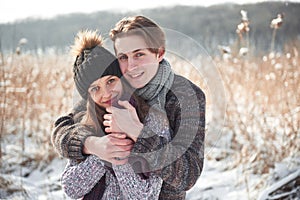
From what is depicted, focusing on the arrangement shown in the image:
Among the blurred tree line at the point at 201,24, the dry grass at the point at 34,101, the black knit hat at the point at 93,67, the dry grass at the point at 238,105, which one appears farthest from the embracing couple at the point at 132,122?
the blurred tree line at the point at 201,24

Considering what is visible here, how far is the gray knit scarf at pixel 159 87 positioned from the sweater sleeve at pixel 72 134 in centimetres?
18

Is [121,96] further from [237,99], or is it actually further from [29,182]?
[237,99]

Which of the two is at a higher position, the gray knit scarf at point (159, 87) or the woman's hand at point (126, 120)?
the gray knit scarf at point (159, 87)

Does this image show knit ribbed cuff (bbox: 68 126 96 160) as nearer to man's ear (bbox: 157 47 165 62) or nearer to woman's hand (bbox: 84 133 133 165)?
woman's hand (bbox: 84 133 133 165)

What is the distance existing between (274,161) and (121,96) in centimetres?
201

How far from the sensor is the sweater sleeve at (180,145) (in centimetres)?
118

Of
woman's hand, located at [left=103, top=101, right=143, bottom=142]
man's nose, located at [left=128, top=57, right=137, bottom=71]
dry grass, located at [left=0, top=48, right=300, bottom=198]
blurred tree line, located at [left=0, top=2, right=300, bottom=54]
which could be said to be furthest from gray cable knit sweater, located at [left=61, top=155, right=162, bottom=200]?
blurred tree line, located at [left=0, top=2, right=300, bottom=54]

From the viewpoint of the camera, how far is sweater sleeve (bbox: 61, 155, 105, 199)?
4.17 ft

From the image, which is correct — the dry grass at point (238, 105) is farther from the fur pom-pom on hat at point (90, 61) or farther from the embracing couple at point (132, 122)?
the fur pom-pom on hat at point (90, 61)

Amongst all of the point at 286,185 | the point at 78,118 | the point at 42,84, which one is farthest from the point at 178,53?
the point at 42,84

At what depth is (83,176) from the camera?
1.28 metres

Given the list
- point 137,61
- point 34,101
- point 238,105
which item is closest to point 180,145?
point 137,61

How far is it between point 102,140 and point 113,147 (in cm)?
4

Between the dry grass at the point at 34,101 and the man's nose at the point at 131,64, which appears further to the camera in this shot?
the dry grass at the point at 34,101
